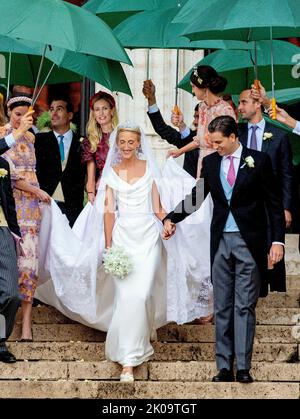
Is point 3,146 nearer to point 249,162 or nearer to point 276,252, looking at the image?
point 249,162

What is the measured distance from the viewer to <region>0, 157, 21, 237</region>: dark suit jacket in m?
13.4

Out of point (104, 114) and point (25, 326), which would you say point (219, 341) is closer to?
point (25, 326)

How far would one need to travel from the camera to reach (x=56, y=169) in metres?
15.1

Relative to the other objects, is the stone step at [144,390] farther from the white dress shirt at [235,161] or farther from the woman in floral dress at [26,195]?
the white dress shirt at [235,161]


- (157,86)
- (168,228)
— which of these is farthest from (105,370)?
(157,86)

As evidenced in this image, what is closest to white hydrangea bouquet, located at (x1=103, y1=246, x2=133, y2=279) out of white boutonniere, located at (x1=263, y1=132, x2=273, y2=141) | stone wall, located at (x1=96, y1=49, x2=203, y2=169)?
white boutonniere, located at (x1=263, y1=132, x2=273, y2=141)

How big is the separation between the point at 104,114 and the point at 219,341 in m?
2.90

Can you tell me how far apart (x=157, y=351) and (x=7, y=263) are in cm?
149

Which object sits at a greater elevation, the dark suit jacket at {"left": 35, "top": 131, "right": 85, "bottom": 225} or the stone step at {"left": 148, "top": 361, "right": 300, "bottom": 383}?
the dark suit jacket at {"left": 35, "top": 131, "right": 85, "bottom": 225}

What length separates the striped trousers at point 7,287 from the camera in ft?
42.8

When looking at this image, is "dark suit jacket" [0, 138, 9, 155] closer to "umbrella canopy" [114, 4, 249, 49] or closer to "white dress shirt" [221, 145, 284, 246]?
"white dress shirt" [221, 145, 284, 246]

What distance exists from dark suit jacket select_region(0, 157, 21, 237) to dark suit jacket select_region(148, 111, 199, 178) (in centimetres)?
216

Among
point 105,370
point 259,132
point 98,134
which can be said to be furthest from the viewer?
point 98,134

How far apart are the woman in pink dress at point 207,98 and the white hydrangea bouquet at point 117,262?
1545 mm
